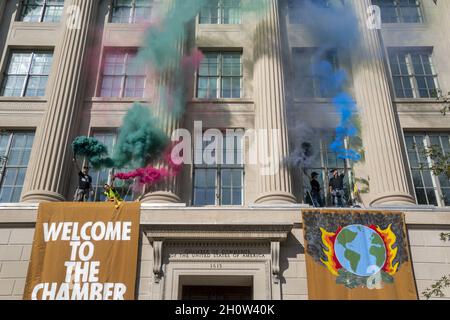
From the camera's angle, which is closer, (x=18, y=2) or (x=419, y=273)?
(x=419, y=273)

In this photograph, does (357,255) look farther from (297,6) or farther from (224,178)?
(297,6)

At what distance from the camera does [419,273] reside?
1605 centimetres

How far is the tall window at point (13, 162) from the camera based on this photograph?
18984 mm

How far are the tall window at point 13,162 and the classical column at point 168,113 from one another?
5.68 metres

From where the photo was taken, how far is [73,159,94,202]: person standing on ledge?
17.6 meters

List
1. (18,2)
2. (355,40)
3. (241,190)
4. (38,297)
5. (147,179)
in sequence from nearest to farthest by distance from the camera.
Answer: (38,297) < (147,179) < (241,190) < (355,40) < (18,2)

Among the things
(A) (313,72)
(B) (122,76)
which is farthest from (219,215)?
(A) (313,72)

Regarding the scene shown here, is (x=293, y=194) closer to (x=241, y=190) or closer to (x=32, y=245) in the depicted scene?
(x=241, y=190)

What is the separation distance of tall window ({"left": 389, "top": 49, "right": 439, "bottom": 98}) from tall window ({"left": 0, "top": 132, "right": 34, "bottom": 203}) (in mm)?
17004

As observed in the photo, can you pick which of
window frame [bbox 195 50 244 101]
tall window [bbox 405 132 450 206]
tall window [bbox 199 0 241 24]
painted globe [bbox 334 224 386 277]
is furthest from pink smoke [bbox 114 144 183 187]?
tall window [bbox 405 132 450 206]

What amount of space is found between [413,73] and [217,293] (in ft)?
45.8

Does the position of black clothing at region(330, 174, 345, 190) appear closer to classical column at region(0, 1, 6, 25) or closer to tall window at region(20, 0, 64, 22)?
tall window at region(20, 0, 64, 22)

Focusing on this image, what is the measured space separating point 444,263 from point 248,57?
40.2 feet

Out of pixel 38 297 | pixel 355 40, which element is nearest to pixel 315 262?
pixel 38 297
